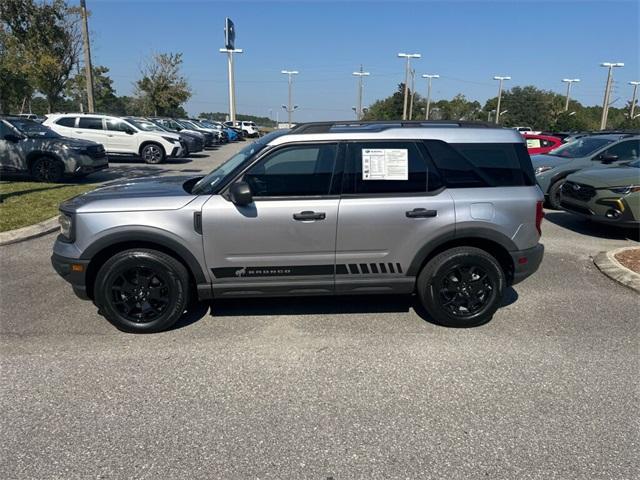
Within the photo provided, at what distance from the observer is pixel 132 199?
12.6 feet

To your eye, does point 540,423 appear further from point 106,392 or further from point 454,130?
point 106,392

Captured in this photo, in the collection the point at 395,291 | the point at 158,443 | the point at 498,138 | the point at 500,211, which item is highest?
the point at 498,138

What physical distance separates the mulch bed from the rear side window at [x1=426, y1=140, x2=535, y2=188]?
272 cm

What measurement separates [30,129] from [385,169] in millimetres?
11077

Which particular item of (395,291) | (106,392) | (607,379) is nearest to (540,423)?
(607,379)

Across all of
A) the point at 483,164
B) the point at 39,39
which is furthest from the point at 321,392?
the point at 39,39

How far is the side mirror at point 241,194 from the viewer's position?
3643mm

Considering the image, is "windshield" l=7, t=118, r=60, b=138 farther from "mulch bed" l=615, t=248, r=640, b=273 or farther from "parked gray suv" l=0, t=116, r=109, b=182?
"mulch bed" l=615, t=248, r=640, b=273

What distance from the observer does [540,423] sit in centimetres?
282

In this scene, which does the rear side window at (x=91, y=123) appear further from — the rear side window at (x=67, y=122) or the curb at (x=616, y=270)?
the curb at (x=616, y=270)

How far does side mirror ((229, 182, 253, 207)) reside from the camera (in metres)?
3.64

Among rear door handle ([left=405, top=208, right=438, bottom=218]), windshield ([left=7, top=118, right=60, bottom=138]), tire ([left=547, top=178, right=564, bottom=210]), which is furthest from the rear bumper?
windshield ([left=7, top=118, right=60, bottom=138])

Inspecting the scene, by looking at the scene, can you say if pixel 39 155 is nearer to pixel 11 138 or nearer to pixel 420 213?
pixel 11 138

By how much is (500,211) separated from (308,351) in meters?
2.04
